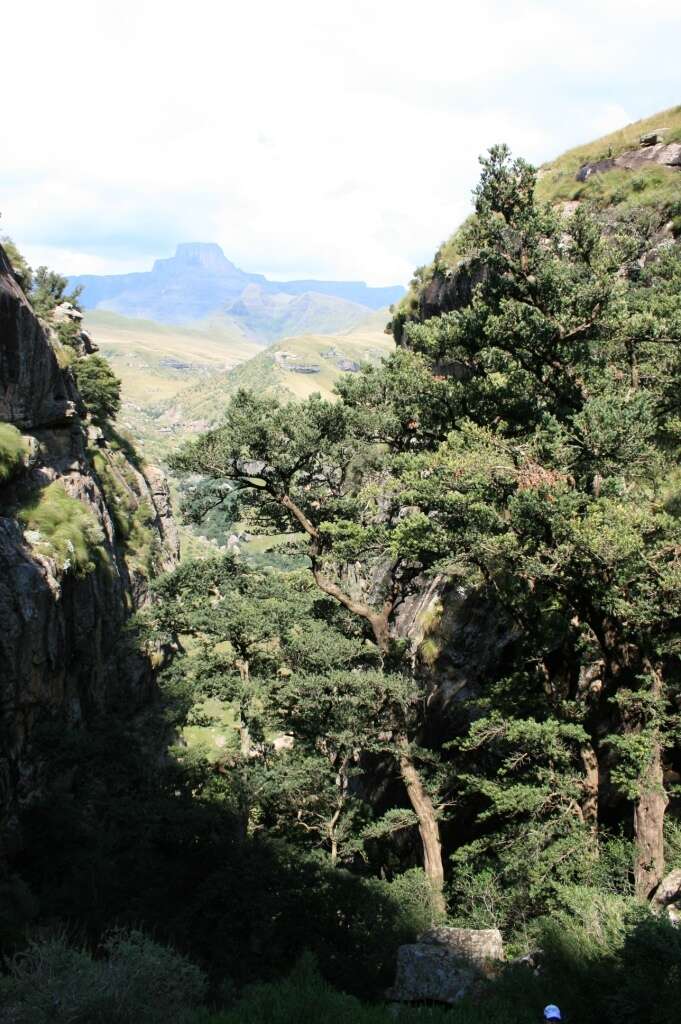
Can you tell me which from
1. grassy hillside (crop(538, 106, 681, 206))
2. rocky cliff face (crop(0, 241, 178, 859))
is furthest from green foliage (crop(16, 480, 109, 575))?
grassy hillside (crop(538, 106, 681, 206))

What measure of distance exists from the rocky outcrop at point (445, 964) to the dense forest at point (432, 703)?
2.14 ft

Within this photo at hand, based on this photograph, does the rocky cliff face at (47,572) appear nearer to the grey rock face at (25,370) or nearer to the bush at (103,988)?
the grey rock face at (25,370)

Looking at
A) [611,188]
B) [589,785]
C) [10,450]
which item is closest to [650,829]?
[589,785]

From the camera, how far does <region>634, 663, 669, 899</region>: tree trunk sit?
12969mm

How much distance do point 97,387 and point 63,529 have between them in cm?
3065

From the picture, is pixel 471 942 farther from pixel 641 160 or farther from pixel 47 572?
pixel 641 160

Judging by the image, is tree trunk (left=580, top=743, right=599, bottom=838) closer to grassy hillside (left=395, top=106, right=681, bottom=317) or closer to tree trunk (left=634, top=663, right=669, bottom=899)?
tree trunk (left=634, top=663, right=669, bottom=899)

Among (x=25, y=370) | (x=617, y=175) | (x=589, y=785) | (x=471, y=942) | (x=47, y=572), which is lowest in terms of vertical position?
(x=471, y=942)

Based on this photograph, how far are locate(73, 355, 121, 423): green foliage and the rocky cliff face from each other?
40.1ft

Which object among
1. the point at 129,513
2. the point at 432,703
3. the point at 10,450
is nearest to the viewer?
the point at 432,703

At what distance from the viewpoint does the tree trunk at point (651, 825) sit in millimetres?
12969

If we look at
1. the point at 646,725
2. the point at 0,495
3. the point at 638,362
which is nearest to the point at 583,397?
the point at 638,362

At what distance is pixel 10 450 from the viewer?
3086 cm

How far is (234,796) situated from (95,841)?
13.7 ft
